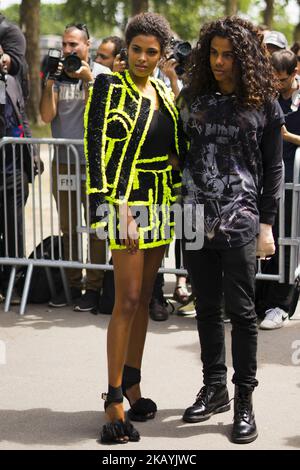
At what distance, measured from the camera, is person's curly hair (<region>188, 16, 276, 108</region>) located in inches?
160

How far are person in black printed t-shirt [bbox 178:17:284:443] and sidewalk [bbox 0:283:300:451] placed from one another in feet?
0.90

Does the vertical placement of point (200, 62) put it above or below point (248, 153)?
above

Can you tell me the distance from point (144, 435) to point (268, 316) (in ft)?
7.21

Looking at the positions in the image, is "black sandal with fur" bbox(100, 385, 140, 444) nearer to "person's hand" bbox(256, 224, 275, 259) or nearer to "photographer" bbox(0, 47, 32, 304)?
"person's hand" bbox(256, 224, 275, 259)

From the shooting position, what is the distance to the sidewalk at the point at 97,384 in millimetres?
4305

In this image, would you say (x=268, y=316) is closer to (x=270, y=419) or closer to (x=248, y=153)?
(x=270, y=419)

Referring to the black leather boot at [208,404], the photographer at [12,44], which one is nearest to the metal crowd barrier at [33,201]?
the photographer at [12,44]

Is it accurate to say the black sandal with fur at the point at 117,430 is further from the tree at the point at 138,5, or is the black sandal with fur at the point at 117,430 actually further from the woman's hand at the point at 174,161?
the tree at the point at 138,5

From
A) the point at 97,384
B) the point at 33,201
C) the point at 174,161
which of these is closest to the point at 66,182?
the point at 33,201

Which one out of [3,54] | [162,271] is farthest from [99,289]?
[3,54]

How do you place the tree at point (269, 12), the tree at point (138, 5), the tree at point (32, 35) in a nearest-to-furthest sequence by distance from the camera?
the tree at point (138, 5) → the tree at point (32, 35) → the tree at point (269, 12)

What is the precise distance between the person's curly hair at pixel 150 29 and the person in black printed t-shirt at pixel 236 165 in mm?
164

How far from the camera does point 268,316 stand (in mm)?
6309

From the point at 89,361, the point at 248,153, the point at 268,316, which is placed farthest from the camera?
the point at 268,316
